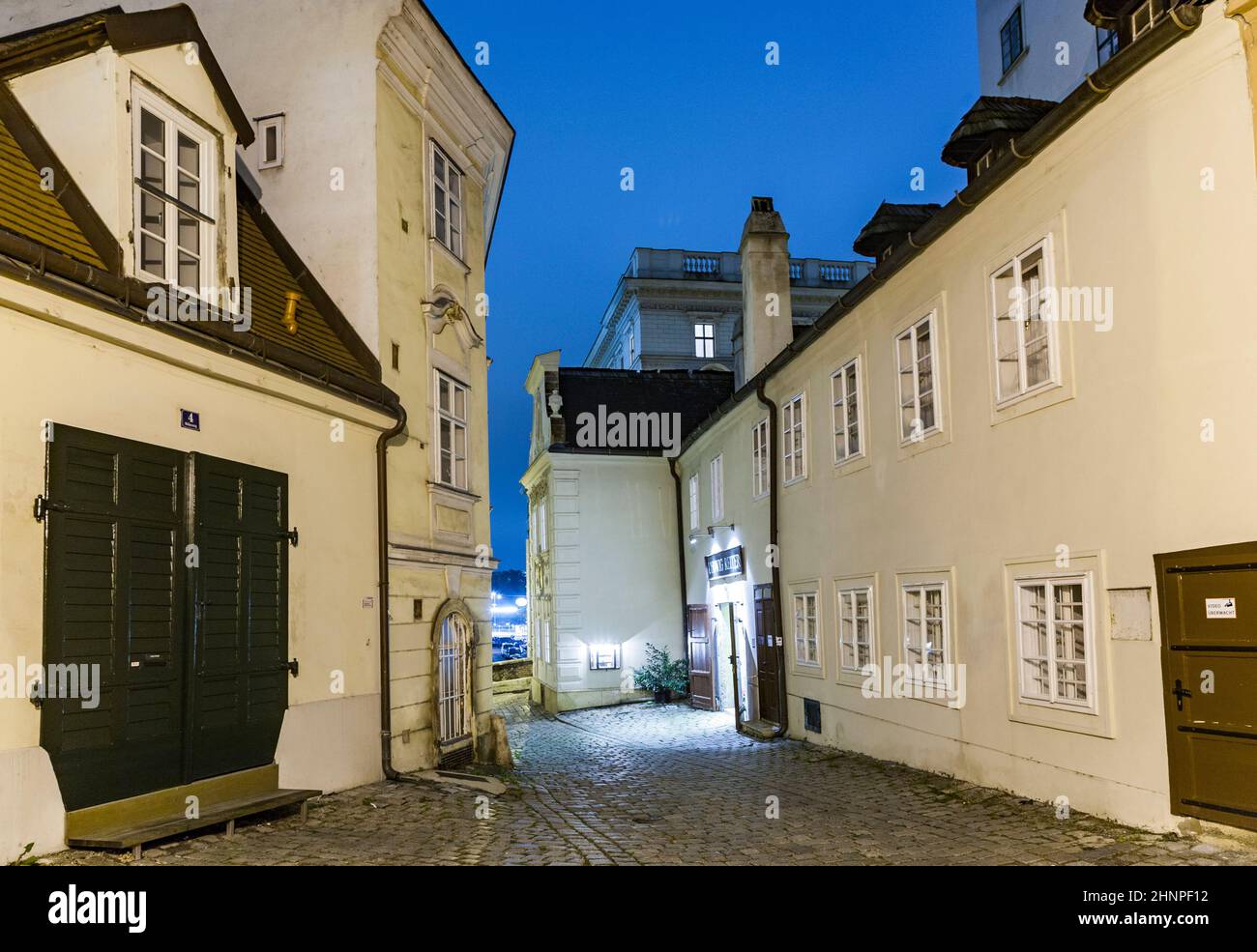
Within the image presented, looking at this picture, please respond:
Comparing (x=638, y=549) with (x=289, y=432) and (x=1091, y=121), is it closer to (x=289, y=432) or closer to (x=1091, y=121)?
(x=289, y=432)

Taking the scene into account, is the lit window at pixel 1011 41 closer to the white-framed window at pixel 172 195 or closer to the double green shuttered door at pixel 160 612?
the white-framed window at pixel 172 195

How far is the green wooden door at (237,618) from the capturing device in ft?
29.0

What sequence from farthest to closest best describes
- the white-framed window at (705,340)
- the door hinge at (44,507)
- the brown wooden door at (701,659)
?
the white-framed window at (705,340)
the brown wooden door at (701,659)
the door hinge at (44,507)

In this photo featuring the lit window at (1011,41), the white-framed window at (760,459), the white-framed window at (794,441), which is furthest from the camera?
the lit window at (1011,41)

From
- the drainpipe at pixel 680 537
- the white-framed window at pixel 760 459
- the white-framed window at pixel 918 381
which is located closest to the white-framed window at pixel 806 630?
the white-framed window at pixel 760 459

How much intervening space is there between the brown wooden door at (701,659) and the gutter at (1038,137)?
36.4 ft

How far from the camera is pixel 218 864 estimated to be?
288 inches

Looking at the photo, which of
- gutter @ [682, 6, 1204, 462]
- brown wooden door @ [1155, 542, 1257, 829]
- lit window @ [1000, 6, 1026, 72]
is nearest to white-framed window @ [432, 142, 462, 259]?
gutter @ [682, 6, 1204, 462]

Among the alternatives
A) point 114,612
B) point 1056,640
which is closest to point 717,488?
point 1056,640

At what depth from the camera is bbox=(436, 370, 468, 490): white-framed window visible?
589 inches

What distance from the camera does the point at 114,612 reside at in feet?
25.6

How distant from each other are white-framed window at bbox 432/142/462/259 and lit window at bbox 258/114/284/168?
2230 mm

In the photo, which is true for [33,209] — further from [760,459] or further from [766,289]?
[766,289]

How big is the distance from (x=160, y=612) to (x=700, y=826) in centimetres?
515
